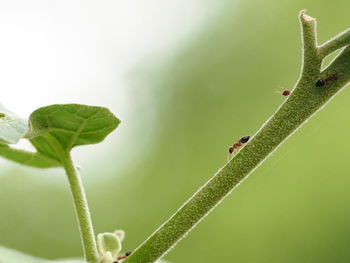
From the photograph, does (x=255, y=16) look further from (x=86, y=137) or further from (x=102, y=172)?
(x=86, y=137)

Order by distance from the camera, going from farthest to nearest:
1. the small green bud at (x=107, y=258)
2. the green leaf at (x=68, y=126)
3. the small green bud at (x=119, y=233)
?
the small green bud at (x=119, y=233), the green leaf at (x=68, y=126), the small green bud at (x=107, y=258)

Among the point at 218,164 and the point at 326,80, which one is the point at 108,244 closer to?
the point at 326,80

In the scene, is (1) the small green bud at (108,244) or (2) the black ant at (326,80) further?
(1) the small green bud at (108,244)

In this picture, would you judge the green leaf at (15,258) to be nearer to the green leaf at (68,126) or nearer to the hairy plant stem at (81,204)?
the hairy plant stem at (81,204)

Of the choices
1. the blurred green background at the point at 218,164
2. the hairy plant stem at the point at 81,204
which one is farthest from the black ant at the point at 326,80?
the blurred green background at the point at 218,164

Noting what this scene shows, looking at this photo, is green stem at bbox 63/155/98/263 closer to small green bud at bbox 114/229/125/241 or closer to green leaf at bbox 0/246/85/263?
green leaf at bbox 0/246/85/263

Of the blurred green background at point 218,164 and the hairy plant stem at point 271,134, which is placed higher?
the hairy plant stem at point 271,134

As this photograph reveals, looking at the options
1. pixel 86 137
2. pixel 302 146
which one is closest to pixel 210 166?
pixel 302 146
